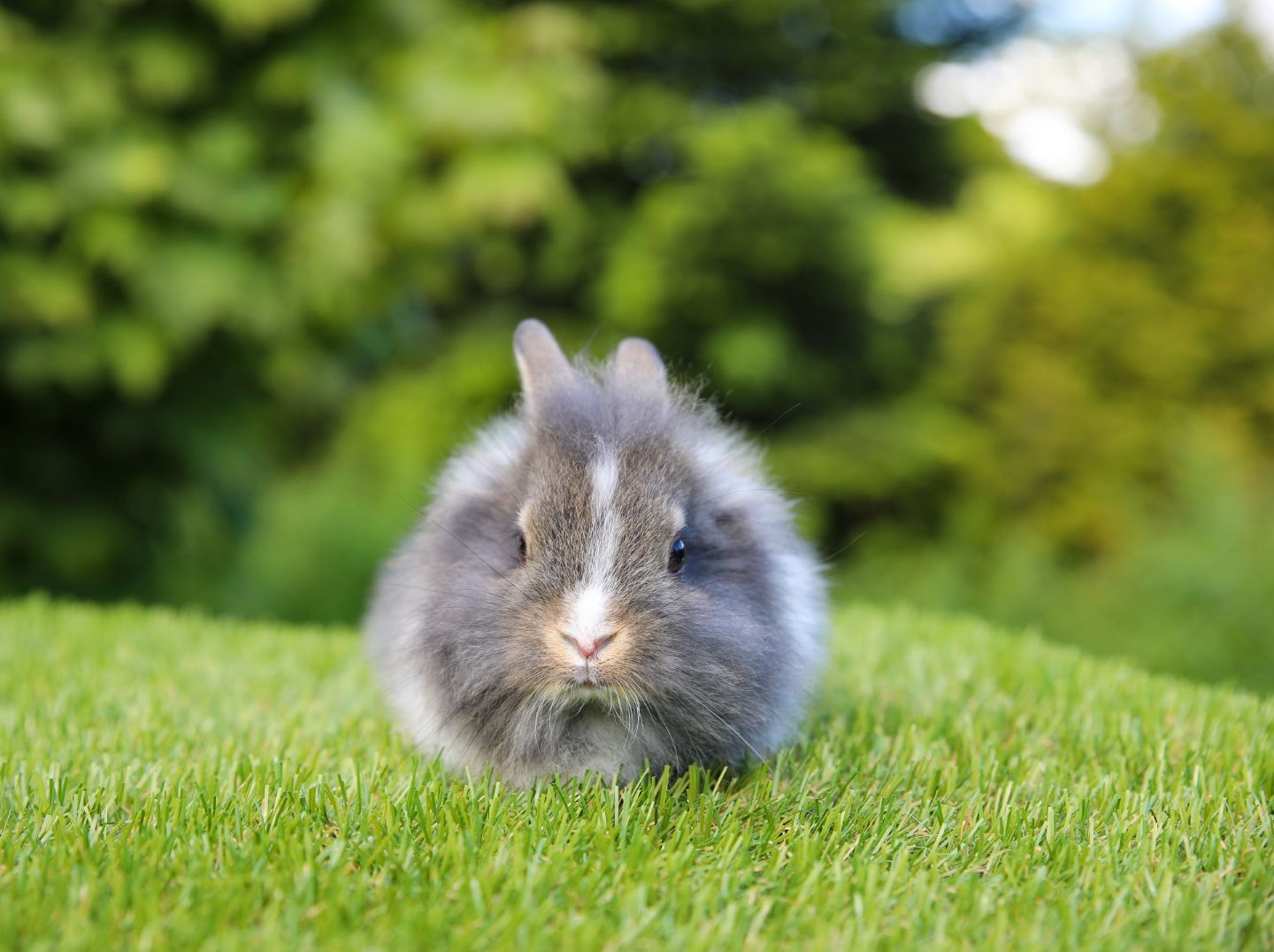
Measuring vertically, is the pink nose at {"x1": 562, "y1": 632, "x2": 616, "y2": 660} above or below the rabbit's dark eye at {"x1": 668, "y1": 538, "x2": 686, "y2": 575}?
below

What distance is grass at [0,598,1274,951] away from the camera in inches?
84.4

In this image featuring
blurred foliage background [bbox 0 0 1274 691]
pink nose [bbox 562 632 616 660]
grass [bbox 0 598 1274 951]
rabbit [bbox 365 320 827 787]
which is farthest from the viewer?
blurred foliage background [bbox 0 0 1274 691]

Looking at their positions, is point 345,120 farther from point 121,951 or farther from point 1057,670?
point 121,951

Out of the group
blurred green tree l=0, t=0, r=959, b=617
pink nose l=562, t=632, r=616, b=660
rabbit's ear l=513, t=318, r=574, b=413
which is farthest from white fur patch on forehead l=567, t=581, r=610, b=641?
blurred green tree l=0, t=0, r=959, b=617

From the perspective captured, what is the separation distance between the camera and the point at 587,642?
104 inches

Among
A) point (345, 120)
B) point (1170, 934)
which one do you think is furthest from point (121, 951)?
point (345, 120)

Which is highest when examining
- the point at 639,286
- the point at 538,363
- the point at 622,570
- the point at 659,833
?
the point at 639,286

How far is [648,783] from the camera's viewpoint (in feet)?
9.45

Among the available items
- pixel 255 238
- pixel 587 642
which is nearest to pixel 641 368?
pixel 587 642

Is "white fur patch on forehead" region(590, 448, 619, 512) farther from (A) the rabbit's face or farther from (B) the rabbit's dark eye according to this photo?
(B) the rabbit's dark eye

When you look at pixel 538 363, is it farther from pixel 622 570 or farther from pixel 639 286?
pixel 639 286

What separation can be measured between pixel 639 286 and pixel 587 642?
780 centimetres

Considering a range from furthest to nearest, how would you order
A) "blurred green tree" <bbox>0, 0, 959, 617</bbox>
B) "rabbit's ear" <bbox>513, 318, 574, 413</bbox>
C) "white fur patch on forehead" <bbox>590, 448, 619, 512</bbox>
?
"blurred green tree" <bbox>0, 0, 959, 617</bbox> < "rabbit's ear" <bbox>513, 318, 574, 413</bbox> < "white fur patch on forehead" <bbox>590, 448, 619, 512</bbox>

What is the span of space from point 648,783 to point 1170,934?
124 centimetres
